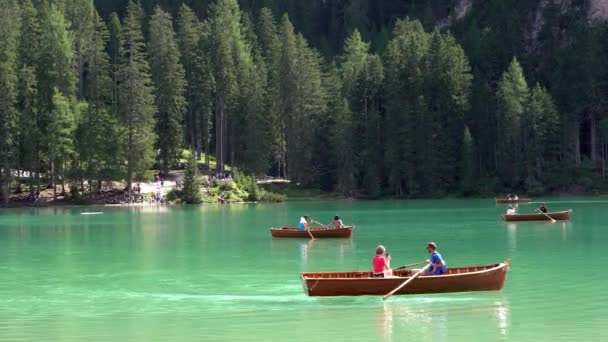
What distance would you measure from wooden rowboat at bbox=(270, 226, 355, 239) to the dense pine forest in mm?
50023

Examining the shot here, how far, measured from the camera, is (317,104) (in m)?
121

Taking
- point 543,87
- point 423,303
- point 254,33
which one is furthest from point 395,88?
point 423,303

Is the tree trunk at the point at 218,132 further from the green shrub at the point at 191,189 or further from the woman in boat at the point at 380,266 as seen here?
the woman in boat at the point at 380,266

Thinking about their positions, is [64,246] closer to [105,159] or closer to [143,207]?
[143,207]

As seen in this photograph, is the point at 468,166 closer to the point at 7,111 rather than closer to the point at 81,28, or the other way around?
the point at 81,28

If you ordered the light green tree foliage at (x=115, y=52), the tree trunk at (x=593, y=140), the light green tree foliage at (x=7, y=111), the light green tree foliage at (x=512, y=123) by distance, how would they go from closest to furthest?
the light green tree foliage at (x=7, y=111), the light green tree foliage at (x=512, y=123), the light green tree foliage at (x=115, y=52), the tree trunk at (x=593, y=140)

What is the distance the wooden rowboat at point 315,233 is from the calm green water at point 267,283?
74 centimetres

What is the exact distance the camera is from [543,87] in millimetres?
117000

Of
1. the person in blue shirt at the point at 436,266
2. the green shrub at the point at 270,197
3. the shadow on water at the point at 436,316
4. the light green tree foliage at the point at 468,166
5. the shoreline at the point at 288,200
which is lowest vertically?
the shadow on water at the point at 436,316

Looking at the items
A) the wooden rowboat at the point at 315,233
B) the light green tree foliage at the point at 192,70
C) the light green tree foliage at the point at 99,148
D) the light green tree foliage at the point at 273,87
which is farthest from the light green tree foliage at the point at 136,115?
the wooden rowboat at the point at 315,233

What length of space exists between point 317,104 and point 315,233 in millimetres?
65299

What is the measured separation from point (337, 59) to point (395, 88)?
2301cm

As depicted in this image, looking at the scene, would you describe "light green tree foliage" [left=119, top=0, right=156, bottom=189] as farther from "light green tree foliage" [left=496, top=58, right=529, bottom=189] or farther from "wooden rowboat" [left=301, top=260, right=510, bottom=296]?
"wooden rowboat" [left=301, top=260, right=510, bottom=296]

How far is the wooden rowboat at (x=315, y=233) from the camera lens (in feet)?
183
